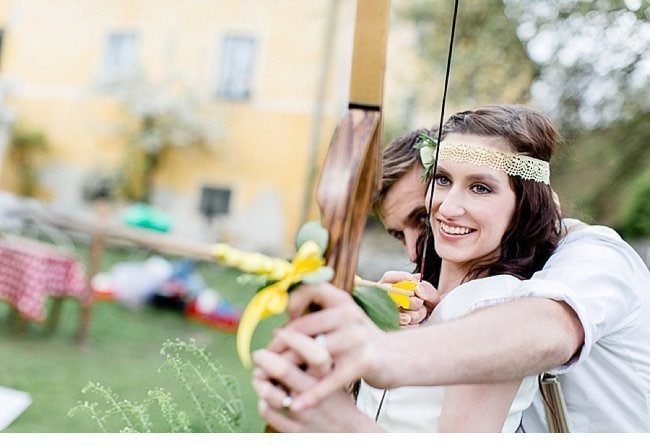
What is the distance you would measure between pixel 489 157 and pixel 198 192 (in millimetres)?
7252

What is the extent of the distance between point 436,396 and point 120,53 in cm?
797

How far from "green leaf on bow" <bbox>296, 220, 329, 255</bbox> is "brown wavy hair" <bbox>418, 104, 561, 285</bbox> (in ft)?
1.09

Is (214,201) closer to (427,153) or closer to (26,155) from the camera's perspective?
(26,155)

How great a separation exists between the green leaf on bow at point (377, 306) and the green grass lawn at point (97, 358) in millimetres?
1554

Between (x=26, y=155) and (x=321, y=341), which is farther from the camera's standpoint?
(x=26, y=155)

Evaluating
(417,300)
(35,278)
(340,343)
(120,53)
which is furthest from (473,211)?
(120,53)

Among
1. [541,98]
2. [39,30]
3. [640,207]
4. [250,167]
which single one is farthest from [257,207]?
[541,98]

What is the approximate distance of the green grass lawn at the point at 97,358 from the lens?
2.74 meters

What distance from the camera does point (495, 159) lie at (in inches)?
36.2

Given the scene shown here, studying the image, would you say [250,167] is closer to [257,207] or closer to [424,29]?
[257,207]

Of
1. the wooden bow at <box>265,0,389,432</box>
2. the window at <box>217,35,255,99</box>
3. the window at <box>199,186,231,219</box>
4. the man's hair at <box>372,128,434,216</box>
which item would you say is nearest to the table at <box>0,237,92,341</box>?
the man's hair at <box>372,128,434,216</box>

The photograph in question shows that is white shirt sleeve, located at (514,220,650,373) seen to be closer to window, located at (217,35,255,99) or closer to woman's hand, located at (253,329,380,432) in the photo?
woman's hand, located at (253,329,380,432)

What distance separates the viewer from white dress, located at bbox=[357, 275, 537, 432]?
829 millimetres

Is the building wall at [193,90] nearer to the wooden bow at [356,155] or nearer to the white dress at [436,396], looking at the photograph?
the white dress at [436,396]
